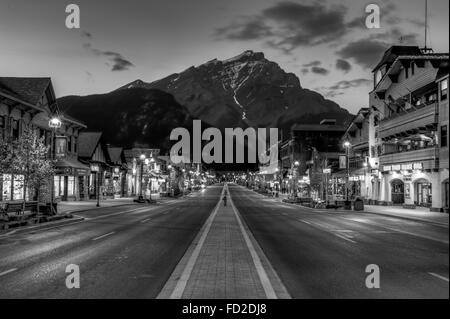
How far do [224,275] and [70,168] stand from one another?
4463 cm

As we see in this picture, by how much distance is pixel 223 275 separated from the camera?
10477mm

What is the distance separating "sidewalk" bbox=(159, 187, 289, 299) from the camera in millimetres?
8516

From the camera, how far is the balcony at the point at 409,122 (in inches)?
1640

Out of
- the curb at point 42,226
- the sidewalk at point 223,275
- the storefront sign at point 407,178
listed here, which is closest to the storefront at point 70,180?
the curb at point 42,226

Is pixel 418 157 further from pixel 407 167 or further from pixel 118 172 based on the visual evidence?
pixel 118 172

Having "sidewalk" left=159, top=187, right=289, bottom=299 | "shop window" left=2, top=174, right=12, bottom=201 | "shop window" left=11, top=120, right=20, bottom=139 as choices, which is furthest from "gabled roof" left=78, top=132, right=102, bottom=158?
"sidewalk" left=159, top=187, right=289, bottom=299

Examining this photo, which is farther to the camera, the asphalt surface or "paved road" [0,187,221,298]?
"paved road" [0,187,221,298]

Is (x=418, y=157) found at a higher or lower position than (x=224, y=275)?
higher

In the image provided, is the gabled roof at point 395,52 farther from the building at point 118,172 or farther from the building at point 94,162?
the building at point 118,172

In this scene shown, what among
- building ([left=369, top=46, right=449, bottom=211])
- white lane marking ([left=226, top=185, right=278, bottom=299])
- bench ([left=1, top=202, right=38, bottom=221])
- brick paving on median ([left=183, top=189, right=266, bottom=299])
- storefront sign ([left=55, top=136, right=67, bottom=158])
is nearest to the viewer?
white lane marking ([left=226, top=185, right=278, bottom=299])

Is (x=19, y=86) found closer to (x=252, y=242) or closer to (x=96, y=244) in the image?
(x=96, y=244)

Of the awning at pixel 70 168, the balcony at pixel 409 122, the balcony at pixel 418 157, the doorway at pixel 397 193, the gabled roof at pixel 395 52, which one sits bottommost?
the doorway at pixel 397 193

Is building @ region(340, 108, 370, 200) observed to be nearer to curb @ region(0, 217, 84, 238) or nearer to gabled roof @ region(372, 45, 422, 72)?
gabled roof @ region(372, 45, 422, 72)

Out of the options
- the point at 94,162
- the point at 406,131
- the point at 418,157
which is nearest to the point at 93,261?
the point at 418,157
